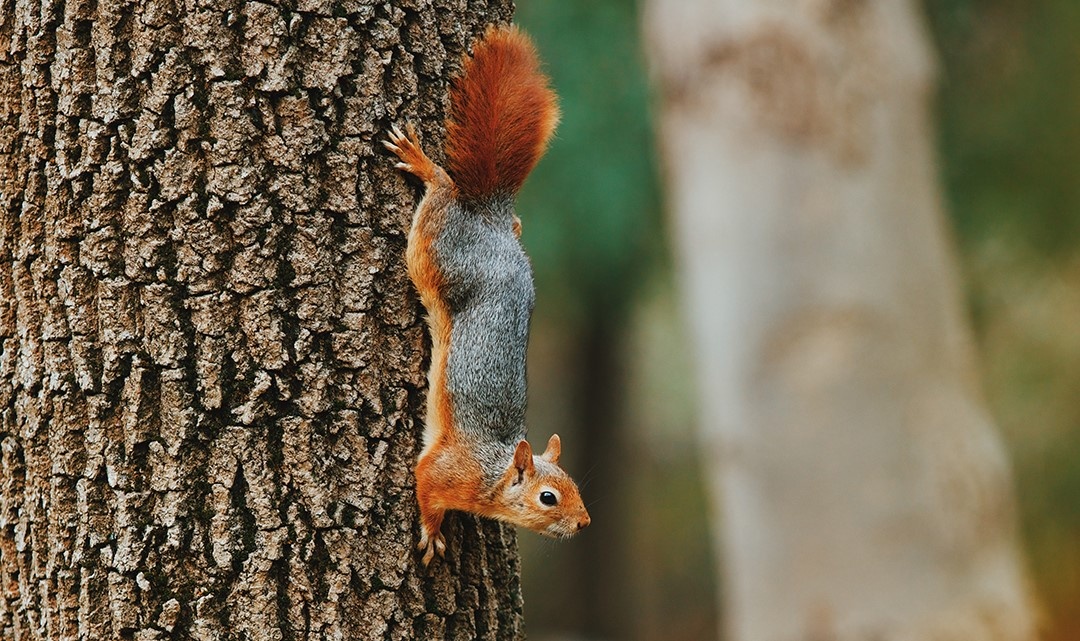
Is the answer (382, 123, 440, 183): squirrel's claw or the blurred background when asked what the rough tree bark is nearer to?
(382, 123, 440, 183): squirrel's claw

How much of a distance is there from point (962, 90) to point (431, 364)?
17.6 feet

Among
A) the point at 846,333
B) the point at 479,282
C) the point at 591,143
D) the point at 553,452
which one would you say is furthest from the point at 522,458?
the point at 591,143

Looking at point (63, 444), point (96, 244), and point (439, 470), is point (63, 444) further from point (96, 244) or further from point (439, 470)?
point (439, 470)

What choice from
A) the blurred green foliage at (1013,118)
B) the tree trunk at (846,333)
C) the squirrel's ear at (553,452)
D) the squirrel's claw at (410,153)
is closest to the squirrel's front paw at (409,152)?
the squirrel's claw at (410,153)

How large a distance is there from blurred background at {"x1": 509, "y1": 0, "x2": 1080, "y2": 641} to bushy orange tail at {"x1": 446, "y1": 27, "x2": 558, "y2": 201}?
4235 mm

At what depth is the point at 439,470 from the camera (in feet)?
5.60

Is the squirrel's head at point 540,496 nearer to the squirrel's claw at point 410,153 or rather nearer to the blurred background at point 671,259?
the squirrel's claw at point 410,153

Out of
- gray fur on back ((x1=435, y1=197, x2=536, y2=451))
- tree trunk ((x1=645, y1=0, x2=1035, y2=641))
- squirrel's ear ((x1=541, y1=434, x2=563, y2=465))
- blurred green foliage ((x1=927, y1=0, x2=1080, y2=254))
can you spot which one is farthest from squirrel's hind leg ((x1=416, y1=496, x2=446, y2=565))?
blurred green foliage ((x1=927, y1=0, x2=1080, y2=254))

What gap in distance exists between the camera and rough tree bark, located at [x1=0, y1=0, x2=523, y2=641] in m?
1.59

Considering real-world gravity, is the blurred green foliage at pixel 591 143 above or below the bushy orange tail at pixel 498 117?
above

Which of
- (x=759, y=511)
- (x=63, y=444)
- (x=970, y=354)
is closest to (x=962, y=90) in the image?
(x=970, y=354)

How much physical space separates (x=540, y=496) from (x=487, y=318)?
14.3 inches

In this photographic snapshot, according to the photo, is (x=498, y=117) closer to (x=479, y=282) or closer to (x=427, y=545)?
(x=479, y=282)

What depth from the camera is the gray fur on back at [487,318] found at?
176cm
